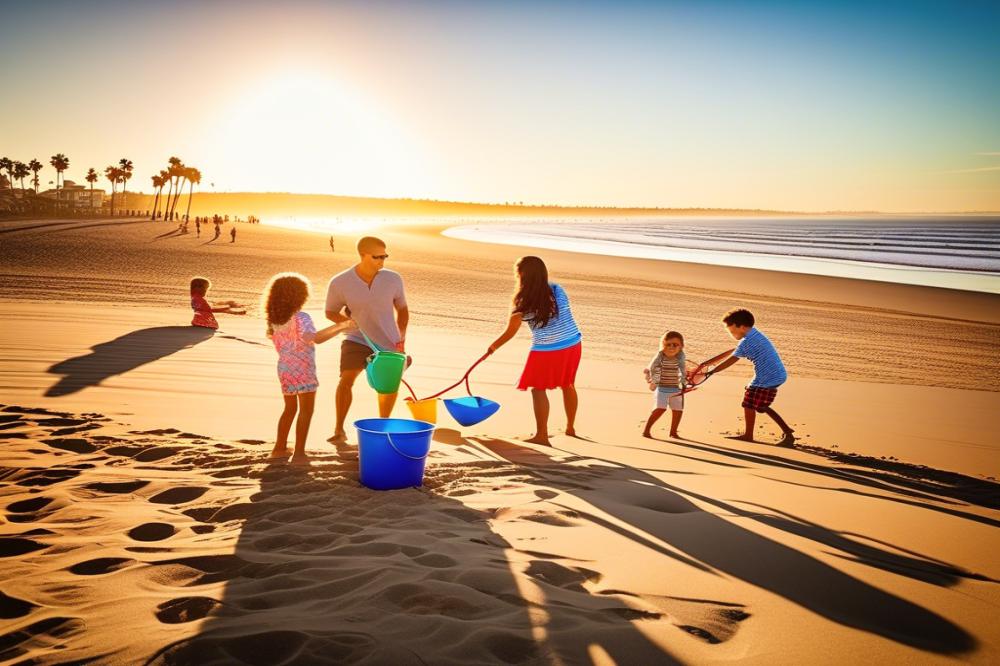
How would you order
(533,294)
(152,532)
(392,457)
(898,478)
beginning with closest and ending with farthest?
(152,532) → (392,457) → (898,478) → (533,294)

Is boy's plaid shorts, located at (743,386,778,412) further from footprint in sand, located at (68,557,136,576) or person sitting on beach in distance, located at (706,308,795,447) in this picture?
footprint in sand, located at (68,557,136,576)

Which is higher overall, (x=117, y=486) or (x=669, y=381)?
(x=669, y=381)

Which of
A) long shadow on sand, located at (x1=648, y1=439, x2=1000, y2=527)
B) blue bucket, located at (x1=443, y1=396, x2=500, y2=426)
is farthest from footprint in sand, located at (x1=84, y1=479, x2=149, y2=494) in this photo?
long shadow on sand, located at (x1=648, y1=439, x2=1000, y2=527)

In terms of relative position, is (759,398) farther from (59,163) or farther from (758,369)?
(59,163)

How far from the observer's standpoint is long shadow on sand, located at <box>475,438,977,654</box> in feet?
9.83

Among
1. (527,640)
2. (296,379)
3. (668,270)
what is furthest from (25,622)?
(668,270)

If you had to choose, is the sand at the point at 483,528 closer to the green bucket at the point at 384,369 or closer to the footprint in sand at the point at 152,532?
the footprint in sand at the point at 152,532

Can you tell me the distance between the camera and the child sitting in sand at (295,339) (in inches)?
199

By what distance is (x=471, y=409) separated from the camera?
6.49 m

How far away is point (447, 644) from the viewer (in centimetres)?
A: 258

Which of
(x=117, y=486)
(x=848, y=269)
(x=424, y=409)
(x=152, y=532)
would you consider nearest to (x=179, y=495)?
(x=117, y=486)

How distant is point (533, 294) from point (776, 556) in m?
3.29

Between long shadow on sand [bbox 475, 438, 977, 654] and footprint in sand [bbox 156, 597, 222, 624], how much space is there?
2391 mm

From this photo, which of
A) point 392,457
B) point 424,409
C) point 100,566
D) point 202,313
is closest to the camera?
point 100,566
